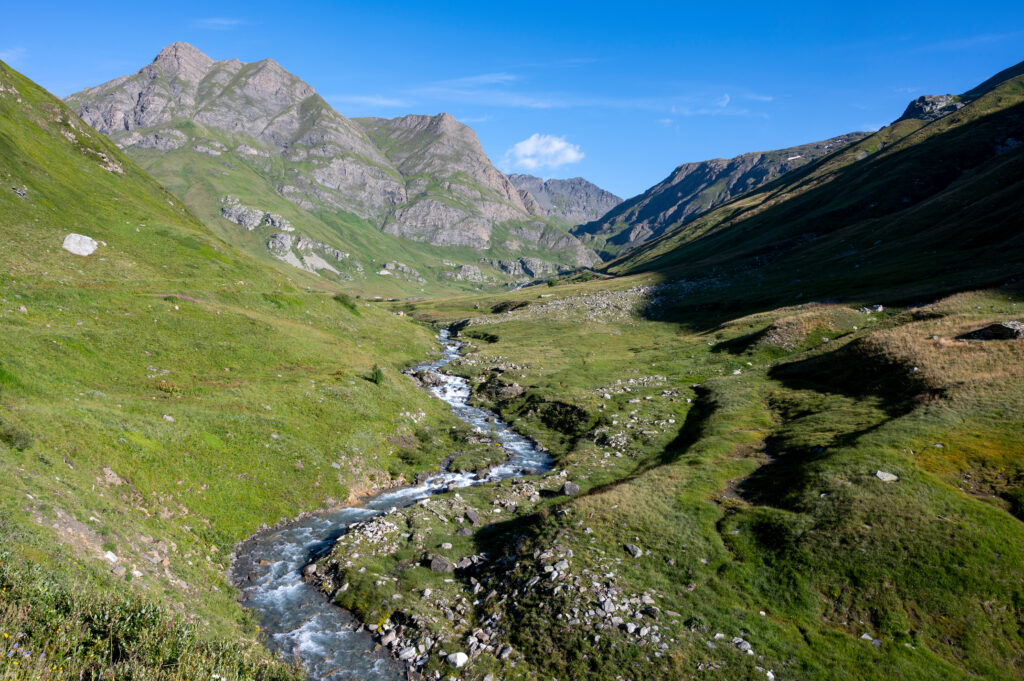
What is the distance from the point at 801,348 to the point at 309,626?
62.4m

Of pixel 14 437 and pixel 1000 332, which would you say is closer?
pixel 14 437

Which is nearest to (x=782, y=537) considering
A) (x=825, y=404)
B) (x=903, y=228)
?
(x=825, y=404)

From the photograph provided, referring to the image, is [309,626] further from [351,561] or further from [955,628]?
[955,628]

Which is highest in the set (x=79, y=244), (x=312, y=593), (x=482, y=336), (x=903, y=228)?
(x=79, y=244)

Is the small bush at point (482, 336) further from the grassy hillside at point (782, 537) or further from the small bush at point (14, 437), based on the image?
the small bush at point (14, 437)

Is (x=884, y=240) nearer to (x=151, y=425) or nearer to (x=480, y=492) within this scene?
(x=480, y=492)

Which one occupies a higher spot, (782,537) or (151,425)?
(151,425)

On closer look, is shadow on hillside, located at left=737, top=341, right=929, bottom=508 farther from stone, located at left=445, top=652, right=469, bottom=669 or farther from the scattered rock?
the scattered rock

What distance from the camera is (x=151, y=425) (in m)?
31.4

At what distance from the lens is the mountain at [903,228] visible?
83.3m

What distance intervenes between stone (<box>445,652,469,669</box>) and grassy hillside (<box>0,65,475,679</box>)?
7.76 meters

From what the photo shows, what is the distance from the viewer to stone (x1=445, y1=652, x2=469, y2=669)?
1961cm

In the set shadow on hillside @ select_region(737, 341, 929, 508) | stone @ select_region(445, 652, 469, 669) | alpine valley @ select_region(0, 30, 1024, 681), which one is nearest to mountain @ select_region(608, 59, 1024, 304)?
alpine valley @ select_region(0, 30, 1024, 681)

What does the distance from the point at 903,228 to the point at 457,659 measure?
14373 cm
